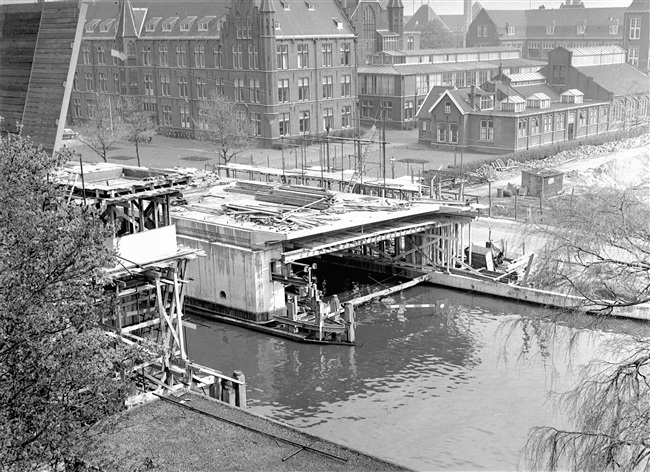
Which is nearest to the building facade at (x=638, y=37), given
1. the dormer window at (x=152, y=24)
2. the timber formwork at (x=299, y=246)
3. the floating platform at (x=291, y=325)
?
the dormer window at (x=152, y=24)

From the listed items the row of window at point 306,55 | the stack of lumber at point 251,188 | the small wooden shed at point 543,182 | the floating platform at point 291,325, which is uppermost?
the row of window at point 306,55

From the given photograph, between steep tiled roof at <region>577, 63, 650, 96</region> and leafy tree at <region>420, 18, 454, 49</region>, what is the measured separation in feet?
207

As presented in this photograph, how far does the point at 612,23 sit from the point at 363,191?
79520 millimetres

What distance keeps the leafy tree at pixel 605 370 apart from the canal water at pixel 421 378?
2959mm

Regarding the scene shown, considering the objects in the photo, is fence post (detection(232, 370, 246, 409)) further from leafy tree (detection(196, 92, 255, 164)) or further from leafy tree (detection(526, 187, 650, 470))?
leafy tree (detection(196, 92, 255, 164))

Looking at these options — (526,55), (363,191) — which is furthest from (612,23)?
(363,191)

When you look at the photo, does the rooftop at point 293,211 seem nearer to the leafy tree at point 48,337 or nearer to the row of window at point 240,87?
the leafy tree at point 48,337

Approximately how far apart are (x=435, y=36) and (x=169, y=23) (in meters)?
77.0

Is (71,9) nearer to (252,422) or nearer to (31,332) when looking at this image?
(252,422)

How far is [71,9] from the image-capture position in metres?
20.7

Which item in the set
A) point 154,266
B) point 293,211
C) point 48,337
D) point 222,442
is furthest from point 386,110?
point 48,337

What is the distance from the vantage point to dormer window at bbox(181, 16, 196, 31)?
7188 centimetres

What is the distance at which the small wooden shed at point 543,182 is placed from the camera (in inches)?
1853

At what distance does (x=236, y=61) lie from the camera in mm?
67500
